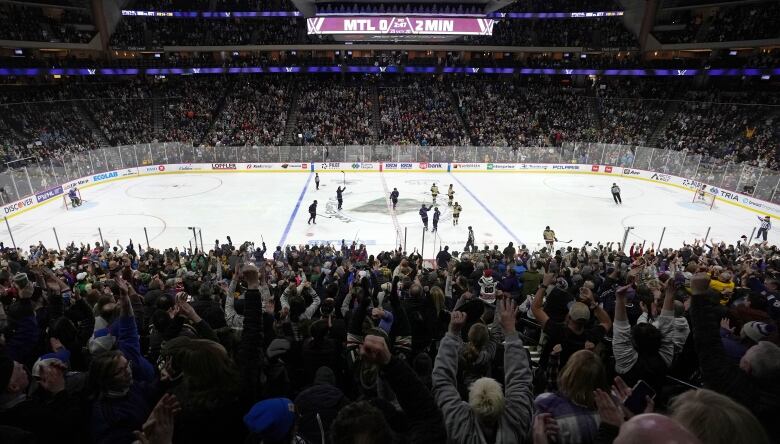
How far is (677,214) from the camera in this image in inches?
867

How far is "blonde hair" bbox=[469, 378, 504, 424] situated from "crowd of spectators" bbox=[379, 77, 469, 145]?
31773 millimetres

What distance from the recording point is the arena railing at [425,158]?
74.9 ft

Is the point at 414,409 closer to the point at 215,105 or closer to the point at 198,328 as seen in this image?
the point at 198,328

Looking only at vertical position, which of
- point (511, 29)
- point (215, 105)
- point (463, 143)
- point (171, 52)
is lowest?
point (463, 143)

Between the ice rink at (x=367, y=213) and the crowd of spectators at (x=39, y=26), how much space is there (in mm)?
14991

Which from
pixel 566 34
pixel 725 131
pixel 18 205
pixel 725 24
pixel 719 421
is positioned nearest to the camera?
pixel 719 421

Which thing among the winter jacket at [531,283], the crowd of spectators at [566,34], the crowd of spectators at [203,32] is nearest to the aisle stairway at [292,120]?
the crowd of spectators at [203,32]

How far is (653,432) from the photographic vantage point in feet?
3.99

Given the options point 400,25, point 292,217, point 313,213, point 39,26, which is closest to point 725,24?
point 400,25

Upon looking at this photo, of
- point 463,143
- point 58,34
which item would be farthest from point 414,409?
point 58,34

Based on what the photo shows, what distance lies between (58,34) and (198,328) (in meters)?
40.9

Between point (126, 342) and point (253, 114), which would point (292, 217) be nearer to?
point (126, 342)

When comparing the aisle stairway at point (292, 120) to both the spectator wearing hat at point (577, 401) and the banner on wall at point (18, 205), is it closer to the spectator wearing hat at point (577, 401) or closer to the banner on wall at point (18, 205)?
the banner on wall at point (18, 205)

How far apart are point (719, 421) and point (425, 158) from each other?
2973 cm
